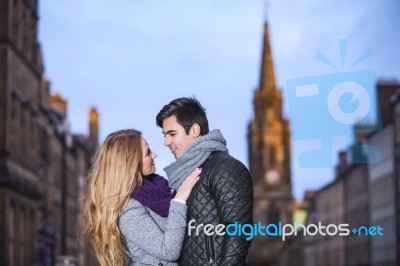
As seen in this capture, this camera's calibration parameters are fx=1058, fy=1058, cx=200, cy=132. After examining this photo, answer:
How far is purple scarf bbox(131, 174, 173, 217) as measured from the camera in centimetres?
686

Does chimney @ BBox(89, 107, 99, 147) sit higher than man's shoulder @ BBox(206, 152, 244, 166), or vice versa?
chimney @ BBox(89, 107, 99, 147)

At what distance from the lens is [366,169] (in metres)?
73.8

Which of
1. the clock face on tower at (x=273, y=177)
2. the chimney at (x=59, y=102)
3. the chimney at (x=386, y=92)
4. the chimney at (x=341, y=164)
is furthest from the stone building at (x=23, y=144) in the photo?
the clock face on tower at (x=273, y=177)

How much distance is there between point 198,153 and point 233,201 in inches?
19.2

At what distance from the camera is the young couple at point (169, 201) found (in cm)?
665

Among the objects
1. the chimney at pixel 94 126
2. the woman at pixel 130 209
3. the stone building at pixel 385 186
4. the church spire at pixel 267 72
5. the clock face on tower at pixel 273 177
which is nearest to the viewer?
the woman at pixel 130 209

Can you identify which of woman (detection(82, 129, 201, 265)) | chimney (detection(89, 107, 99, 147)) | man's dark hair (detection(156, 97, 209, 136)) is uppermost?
chimney (detection(89, 107, 99, 147))

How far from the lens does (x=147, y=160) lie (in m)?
6.86

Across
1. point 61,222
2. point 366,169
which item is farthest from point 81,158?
point 366,169

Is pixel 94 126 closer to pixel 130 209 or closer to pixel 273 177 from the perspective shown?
pixel 273 177

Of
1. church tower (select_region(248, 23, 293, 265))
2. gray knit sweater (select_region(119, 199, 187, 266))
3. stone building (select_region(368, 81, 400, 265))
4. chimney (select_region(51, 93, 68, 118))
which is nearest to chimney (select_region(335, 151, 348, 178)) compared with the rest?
stone building (select_region(368, 81, 400, 265))

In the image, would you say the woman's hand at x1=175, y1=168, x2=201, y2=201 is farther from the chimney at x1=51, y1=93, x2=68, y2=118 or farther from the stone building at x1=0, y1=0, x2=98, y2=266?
the chimney at x1=51, y1=93, x2=68, y2=118

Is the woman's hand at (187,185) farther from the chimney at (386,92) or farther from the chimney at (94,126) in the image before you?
the chimney at (94,126)

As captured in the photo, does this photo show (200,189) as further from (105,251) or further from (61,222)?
(61,222)
